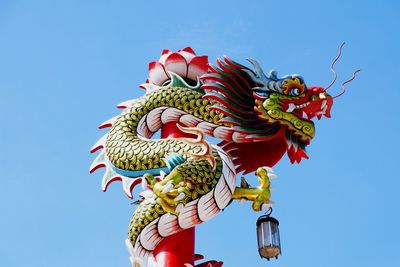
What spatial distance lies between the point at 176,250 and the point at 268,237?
913 mm

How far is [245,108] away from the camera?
26.5 feet

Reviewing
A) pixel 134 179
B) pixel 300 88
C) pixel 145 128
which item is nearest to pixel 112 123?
pixel 145 128

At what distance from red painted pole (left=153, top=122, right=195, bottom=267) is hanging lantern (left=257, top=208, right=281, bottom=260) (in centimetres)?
72

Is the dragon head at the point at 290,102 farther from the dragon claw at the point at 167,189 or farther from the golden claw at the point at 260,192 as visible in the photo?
the dragon claw at the point at 167,189

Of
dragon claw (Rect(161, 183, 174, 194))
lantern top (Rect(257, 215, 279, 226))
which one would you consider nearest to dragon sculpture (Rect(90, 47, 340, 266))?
dragon claw (Rect(161, 183, 174, 194))

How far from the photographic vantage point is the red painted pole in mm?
7301

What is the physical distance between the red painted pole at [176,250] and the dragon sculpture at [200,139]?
0.08 m

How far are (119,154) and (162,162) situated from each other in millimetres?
585

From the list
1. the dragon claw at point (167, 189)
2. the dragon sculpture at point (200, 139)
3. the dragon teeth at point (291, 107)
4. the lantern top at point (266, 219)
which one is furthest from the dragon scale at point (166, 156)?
the dragon teeth at point (291, 107)

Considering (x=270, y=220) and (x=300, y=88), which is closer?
(x=270, y=220)

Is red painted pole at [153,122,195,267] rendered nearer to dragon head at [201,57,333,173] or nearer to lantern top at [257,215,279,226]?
lantern top at [257,215,279,226]

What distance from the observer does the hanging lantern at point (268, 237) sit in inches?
280

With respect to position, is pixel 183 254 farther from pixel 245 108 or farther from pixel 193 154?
pixel 245 108

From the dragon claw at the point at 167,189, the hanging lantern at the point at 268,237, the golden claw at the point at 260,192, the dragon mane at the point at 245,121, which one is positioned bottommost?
the hanging lantern at the point at 268,237
